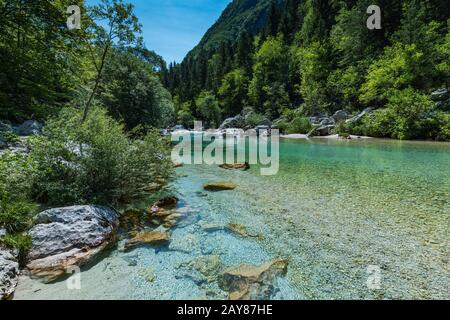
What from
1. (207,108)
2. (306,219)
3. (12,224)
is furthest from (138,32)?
(207,108)

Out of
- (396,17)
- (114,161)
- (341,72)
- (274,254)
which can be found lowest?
(274,254)

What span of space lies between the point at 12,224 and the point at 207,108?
184 feet

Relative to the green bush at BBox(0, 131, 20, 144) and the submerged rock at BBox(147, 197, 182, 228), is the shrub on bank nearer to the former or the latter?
the submerged rock at BBox(147, 197, 182, 228)

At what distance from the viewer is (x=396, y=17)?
33.2 m

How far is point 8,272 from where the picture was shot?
321cm

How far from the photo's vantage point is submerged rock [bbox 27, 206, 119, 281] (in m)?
3.62

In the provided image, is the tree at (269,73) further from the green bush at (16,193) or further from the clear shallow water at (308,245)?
the green bush at (16,193)

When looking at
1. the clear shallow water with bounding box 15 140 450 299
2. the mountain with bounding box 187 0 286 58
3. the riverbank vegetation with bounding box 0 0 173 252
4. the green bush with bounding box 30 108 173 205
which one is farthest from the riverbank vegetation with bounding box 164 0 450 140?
the mountain with bounding box 187 0 286 58

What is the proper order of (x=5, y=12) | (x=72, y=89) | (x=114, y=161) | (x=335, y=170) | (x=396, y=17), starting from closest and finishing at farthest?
(x=114, y=161) → (x=335, y=170) → (x=5, y=12) → (x=72, y=89) → (x=396, y=17)

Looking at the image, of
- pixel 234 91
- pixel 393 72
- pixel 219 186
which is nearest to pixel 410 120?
pixel 393 72

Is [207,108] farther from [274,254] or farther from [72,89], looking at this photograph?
[274,254]

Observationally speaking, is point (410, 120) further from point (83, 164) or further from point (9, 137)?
point (9, 137)

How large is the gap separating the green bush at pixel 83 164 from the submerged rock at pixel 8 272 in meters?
1.78

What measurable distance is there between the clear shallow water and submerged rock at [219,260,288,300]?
0.46ft
